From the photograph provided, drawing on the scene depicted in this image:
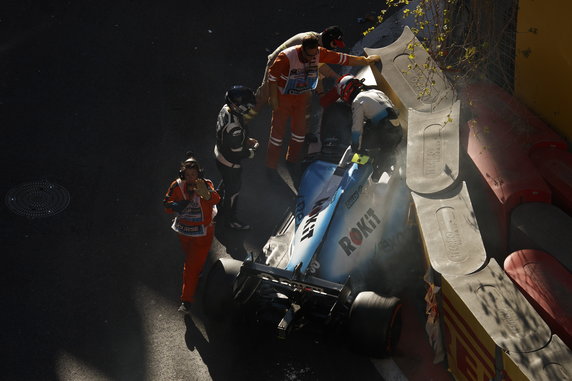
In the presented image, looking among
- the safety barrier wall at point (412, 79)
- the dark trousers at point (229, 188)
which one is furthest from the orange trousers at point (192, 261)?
the safety barrier wall at point (412, 79)

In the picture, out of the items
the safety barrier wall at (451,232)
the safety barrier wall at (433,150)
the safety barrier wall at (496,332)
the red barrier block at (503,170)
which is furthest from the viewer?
the safety barrier wall at (433,150)

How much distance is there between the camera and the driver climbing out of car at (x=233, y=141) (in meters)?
8.92

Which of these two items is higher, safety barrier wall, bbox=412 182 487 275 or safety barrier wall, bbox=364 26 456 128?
safety barrier wall, bbox=364 26 456 128

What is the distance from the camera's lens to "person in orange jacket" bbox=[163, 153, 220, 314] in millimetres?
7922

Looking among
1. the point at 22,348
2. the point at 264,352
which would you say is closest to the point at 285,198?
the point at 264,352

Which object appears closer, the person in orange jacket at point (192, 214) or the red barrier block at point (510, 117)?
the person in orange jacket at point (192, 214)

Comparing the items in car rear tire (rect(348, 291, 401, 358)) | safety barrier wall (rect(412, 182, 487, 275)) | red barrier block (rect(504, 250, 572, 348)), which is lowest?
car rear tire (rect(348, 291, 401, 358))

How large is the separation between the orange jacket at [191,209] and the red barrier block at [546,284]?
10.1 ft

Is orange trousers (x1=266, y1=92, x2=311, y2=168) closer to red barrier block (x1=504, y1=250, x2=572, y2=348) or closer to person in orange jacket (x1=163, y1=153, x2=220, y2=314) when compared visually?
person in orange jacket (x1=163, y1=153, x2=220, y2=314)

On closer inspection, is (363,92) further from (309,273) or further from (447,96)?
(309,273)

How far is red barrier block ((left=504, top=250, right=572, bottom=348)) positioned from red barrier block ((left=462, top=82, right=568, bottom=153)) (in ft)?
5.81

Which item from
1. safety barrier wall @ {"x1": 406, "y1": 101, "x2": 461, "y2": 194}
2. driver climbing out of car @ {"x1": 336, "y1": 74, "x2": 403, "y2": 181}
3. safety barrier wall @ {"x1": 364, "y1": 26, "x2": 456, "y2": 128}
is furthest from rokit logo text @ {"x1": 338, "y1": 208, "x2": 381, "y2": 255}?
safety barrier wall @ {"x1": 364, "y1": 26, "x2": 456, "y2": 128}

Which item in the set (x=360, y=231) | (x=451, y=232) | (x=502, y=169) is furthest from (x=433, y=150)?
(x=451, y=232)

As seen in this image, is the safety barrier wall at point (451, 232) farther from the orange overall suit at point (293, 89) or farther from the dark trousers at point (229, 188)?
the orange overall suit at point (293, 89)
